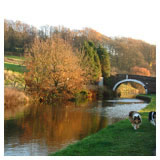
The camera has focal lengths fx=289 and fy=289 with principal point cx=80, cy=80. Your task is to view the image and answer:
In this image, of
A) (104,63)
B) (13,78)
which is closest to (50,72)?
(13,78)

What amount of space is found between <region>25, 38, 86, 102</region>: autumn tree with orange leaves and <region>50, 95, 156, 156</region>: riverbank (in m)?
12.9

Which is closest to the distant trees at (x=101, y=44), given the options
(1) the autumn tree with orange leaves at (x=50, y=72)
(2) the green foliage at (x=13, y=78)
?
(2) the green foliage at (x=13, y=78)

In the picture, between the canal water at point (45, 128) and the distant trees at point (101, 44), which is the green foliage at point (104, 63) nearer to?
the distant trees at point (101, 44)

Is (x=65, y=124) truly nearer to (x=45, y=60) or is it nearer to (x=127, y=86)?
(x=45, y=60)

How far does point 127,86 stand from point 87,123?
28298mm

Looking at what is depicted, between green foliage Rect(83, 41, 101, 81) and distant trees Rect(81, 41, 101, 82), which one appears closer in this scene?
distant trees Rect(81, 41, 101, 82)

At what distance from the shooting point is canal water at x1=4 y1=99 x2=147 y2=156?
863 centimetres

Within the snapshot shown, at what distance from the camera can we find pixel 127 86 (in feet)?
133

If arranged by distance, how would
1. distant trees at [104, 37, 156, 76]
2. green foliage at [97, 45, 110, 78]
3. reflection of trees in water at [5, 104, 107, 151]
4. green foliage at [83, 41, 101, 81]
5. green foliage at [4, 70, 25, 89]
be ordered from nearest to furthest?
reflection of trees in water at [5, 104, 107, 151]
green foliage at [4, 70, 25, 89]
green foliage at [83, 41, 101, 81]
green foliage at [97, 45, 110, 78]
distant trees at [104, 37, 156, 76]

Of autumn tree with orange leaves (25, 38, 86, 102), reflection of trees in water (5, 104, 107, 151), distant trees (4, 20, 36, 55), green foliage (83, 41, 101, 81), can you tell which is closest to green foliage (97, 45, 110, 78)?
green foliage (83, 41, 101, 81)

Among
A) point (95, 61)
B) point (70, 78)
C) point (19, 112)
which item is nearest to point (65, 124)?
point (19, 112)

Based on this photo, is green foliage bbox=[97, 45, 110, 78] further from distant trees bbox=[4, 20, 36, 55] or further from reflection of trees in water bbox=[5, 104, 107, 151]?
reflection of trees in water bbox=[5, 104, 107, 151]

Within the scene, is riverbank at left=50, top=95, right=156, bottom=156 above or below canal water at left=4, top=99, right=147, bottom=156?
above

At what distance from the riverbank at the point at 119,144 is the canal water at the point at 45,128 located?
3.38 ft
